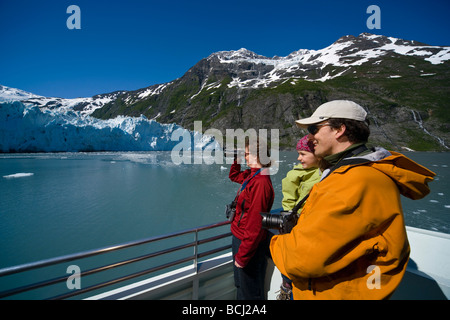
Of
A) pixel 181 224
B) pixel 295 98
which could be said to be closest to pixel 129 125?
pixel 181 224

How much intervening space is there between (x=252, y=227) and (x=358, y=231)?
1.05 m

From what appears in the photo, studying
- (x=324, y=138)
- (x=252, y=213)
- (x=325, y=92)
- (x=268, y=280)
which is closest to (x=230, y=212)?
(x=252, y=213)

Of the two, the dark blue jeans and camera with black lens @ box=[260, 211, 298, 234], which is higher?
camera with black lens @ box=[260, 211, 298, 234]

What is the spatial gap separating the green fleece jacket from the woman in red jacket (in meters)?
0.88

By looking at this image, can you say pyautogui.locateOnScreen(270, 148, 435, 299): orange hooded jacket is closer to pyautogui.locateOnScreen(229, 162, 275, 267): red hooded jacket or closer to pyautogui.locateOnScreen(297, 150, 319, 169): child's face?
pyautogui.locateOnScreen(229, 162, 275, 267): red hooded jacket

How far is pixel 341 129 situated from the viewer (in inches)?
43.8

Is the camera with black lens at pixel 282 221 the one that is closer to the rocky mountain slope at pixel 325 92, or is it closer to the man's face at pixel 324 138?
the man's face at pixel 324 138

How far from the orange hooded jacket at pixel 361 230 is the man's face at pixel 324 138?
23cm

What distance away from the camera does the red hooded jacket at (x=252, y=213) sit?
5.84 feet

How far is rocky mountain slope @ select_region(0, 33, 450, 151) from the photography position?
5938 cm

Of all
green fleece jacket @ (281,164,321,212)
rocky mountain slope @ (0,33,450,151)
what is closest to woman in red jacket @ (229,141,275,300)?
green fleece jacket @ (281,164,321,212)

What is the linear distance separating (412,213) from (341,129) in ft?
38.6

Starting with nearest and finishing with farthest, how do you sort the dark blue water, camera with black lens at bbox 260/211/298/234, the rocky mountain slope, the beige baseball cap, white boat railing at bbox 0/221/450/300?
the beige baseball cap, camera with black lens at bbox 260/211/298/234, white boat railing at bbox 0/221/450/300, the dark blue water, the rocky mountain slope
